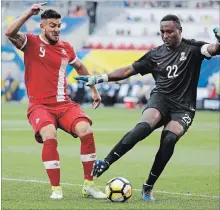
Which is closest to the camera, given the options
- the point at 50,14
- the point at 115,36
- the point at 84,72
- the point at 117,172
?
the point at 50,14

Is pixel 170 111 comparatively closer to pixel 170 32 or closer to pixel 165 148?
pixel 165 148

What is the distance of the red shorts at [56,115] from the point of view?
10.4 m

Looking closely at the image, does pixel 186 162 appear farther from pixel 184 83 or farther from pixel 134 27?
pixel 134 27

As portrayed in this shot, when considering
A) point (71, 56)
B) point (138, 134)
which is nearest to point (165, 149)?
point (138, 134)

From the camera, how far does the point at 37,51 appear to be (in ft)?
34.8

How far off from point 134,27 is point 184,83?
122 feet

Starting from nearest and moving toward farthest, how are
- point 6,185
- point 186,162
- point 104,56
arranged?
point 6,185
point 186,162
point 104,56

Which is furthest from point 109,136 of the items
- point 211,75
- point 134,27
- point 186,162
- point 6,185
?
point 134,27

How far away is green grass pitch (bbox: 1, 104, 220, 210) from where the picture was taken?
392 inches

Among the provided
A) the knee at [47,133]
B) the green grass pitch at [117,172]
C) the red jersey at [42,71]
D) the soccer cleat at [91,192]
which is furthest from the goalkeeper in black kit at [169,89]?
the knee at [47,133]

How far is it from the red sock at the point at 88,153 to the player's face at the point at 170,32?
1582 mm

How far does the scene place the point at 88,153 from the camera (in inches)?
415

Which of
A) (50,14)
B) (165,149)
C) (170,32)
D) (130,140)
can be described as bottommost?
(165,149)

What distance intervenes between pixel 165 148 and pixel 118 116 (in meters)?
22.6
